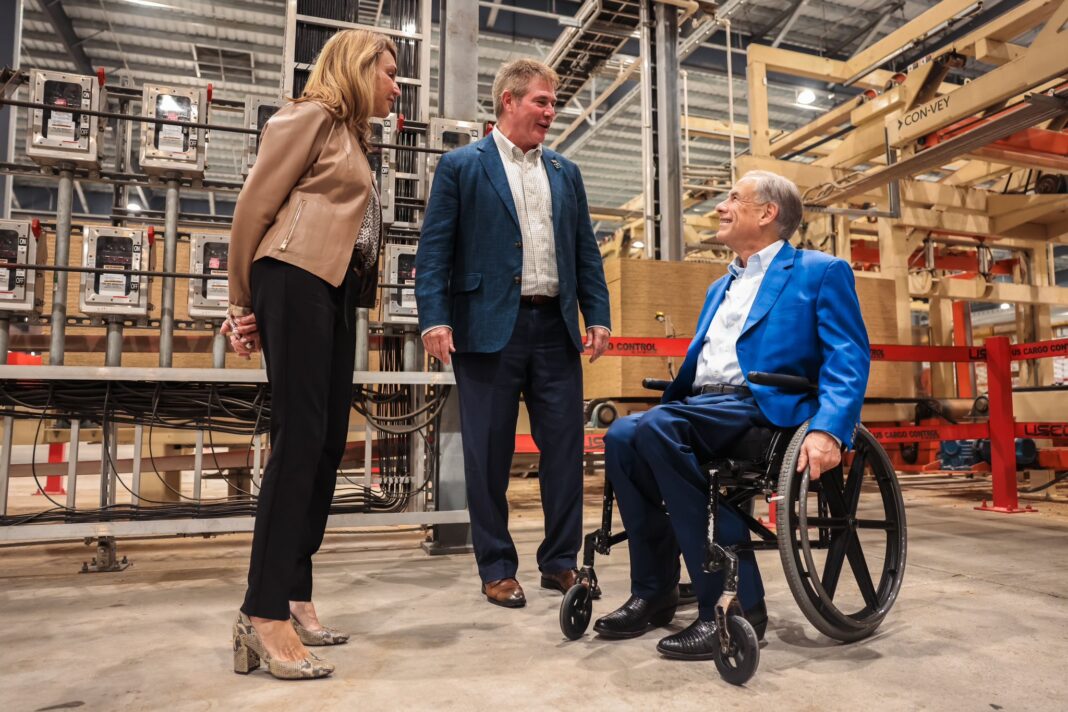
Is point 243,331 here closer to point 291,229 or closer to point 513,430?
point 291,229

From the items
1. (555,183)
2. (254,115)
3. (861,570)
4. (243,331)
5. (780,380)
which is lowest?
(861,570)

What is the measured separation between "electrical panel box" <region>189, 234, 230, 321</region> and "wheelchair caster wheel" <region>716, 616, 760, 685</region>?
2.24 m

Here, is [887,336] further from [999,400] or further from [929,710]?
[929,710]

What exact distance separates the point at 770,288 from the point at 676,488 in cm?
57

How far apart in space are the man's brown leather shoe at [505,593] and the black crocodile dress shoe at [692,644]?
58 cm

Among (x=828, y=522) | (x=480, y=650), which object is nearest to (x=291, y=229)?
(x=480, y=650)

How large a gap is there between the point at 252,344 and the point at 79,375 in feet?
3.81

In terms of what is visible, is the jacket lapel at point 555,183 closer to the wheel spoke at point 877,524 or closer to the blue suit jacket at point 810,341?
the blue suit jacket at point 810,341

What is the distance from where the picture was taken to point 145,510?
262 cm

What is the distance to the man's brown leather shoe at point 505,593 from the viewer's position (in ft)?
6.91

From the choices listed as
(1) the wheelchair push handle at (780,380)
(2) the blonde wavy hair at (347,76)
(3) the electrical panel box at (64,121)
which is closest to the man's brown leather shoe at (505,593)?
(1) the wheelchair push handle at (780,380)

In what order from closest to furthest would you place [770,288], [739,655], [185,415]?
1. [739,655]
2. [770,288]
3. [185,415]

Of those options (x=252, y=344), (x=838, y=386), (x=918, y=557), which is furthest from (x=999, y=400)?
(x=252, y=344)

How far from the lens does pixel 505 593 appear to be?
6.98 feet
